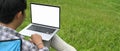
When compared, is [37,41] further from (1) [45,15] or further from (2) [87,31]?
(2) [87,31]

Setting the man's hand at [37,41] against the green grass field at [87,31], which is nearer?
the man's hand at [37,41]

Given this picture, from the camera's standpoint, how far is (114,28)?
838cm

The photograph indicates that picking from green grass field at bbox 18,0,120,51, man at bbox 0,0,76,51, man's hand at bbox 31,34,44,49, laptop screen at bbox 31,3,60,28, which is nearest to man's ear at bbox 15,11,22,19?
man at bbox 0,0,76,51

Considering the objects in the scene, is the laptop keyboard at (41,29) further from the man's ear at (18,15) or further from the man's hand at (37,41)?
the man's ear at (18,15)

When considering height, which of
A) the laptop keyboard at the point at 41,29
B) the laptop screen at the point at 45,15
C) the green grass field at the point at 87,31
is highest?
the laptop screen at the point at 45,15

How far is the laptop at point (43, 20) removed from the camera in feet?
13.4

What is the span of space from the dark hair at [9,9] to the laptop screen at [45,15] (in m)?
1.13

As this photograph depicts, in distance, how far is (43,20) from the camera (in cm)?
436

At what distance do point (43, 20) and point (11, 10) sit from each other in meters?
1.41

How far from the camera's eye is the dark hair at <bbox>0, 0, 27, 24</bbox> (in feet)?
9.62

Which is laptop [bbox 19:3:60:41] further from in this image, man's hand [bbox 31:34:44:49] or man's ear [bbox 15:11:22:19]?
man's ear [bbox 15:11:22:19]

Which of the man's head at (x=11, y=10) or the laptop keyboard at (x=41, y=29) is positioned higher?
the man's head at (x=11, y=10)

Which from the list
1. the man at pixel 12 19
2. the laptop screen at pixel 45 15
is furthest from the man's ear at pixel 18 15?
the laptop screen at pixel 45 15

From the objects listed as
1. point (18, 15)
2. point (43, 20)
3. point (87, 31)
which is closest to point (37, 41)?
point (18, 15)
